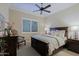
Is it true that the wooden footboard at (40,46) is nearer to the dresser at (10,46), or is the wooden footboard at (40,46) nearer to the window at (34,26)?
the window at (34,26)

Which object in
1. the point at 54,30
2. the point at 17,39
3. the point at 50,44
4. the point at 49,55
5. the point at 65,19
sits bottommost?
the point at 49,55

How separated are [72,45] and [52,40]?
737 millimetres

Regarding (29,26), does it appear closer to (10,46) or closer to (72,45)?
(10,46)

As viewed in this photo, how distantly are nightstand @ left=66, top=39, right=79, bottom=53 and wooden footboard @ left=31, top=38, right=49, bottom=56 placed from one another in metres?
0.69

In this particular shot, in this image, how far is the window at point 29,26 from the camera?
2.33m

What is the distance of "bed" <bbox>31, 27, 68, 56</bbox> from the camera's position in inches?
91.1

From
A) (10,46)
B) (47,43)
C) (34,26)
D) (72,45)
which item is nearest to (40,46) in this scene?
(47,43)

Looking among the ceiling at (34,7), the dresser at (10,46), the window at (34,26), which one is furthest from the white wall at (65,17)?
the dresser at (10,46)

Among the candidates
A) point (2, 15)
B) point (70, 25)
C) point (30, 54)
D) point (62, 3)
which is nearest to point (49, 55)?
point (30, 54)

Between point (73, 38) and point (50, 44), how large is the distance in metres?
0.76

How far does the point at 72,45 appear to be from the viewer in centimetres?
273

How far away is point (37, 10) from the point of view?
2359mm

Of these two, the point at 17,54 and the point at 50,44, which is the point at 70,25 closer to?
the point at 50,44

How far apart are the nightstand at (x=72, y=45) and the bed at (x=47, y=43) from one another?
16 cm
